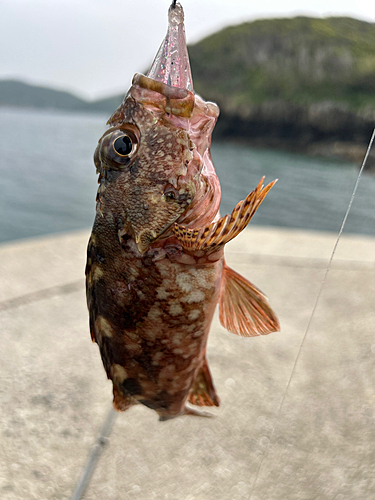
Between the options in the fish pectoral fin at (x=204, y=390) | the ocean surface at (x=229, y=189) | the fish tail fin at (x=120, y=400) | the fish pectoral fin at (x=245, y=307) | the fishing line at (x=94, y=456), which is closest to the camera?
the fish pectoral fin at (x=245, y=307)

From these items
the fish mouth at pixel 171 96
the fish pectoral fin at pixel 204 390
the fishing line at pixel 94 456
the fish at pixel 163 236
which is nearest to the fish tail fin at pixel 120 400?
the fish at pixel 163 236

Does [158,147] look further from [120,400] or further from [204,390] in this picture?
[204,390]

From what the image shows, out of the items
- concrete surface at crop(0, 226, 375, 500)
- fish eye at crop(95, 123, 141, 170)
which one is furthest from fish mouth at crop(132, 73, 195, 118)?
concrete surface at crop(0, 226, 375, 500)

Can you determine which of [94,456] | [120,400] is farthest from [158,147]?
[94,456]

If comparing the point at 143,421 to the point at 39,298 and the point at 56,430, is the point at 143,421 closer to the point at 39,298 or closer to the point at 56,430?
the point at 56,430

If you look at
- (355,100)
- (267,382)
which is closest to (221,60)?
(355,100)

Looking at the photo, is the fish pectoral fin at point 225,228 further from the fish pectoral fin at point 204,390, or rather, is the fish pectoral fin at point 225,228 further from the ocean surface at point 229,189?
the ocean surface at point 229,189
